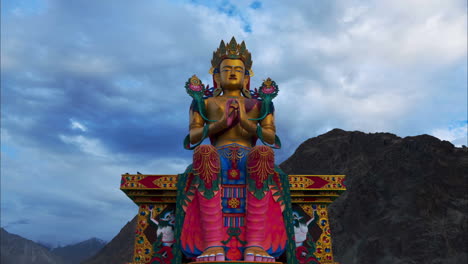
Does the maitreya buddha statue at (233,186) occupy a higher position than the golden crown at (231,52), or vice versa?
the golden crown at (231,52)

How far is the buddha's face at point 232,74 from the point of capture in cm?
823

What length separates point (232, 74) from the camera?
26.9ft

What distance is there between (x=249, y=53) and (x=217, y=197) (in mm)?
3726

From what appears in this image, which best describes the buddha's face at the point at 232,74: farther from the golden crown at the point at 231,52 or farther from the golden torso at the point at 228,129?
the golden torso at the point at 228,129

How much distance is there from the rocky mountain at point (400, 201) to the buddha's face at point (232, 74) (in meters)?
35.1

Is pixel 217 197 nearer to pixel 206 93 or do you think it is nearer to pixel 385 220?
pixel 206 93

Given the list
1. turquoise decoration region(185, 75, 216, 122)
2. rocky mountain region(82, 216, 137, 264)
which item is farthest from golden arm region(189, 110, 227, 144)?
rocky mountain region(82, 216, 137, 264)

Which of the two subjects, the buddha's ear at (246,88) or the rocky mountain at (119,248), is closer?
the buddha's ear at (246,88)

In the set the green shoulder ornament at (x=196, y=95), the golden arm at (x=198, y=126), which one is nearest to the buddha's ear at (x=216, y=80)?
the green shoulder ornament at (x=196, y=95)

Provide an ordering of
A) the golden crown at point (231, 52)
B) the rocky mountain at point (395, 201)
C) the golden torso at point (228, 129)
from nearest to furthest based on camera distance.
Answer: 1. the golden torso at point (228, 129)
2. the golden crown at point (231, 52)
3. the rocky mountain at point (395, 201)

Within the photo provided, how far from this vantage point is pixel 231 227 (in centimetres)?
655

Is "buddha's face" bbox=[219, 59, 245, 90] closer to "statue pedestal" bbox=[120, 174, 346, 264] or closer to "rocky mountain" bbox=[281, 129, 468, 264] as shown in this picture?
"statue pedestal" bbox=[120, 174, 346, 264]

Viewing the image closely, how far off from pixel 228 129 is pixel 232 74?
1.29 metres

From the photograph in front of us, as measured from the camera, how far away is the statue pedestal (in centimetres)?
748
